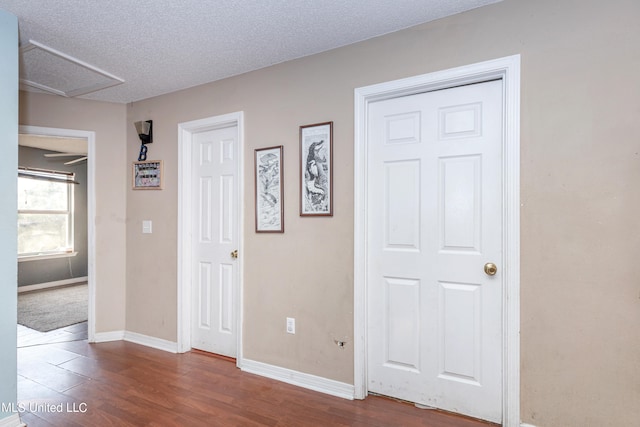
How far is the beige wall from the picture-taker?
62.2 inches

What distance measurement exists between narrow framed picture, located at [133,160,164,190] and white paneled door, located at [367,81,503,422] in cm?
213

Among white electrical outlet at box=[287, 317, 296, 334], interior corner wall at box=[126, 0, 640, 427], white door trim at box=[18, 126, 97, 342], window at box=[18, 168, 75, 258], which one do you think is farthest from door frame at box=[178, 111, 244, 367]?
window at box=[18, 168, 75, 258]

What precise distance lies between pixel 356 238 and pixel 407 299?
52 centimetres

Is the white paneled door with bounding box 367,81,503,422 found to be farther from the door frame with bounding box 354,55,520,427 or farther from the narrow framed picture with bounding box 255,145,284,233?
the narrow framed picture with bounding box 255,145,284,233

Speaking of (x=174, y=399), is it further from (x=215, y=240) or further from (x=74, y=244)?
(x=74, y=244)

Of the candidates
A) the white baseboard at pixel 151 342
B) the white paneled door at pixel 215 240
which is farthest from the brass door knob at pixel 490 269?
the white baseboard at pixel 151 342

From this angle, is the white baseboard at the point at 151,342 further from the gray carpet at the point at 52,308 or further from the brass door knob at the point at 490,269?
the brass door knob at the point at 490,269

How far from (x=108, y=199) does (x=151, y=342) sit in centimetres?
152

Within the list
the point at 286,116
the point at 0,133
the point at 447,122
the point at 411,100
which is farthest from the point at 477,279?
the point at 0,133

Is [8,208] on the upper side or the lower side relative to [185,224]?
upper

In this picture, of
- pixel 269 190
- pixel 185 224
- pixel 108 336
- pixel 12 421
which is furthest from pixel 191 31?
pixel 108 336

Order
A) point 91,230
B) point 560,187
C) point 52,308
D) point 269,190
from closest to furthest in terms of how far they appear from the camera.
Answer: point 560,187, point 269,190, point 91,230, point 52,308

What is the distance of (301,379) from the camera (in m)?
2.37

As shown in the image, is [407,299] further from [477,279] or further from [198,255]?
[198,255]
